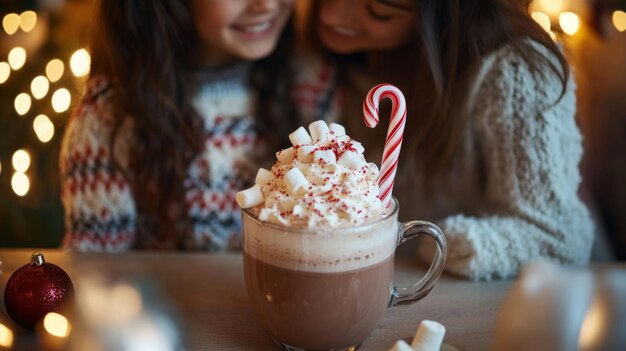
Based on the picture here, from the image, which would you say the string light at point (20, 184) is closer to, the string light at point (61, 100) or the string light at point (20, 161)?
the string light at point (20, 161)

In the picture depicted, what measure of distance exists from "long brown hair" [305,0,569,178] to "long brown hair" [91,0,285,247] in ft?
1.37

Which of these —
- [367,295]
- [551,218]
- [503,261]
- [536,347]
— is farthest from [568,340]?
[551,218]

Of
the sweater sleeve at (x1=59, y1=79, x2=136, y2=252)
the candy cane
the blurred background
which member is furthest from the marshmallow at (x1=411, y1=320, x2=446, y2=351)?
the sweater sleeve at (x1=59, y1=79, x2=136, y2=252)

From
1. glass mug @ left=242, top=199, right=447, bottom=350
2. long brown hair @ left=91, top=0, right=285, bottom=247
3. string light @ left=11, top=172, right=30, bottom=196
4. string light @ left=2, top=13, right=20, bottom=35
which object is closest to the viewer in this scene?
glass mug @ left=242, top=199, right=447, bottom=350

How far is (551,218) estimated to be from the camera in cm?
121

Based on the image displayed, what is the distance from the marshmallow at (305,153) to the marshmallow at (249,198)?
8 centimetres

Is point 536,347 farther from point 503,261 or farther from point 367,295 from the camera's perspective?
point 503,261

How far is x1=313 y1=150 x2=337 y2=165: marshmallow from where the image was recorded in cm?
87

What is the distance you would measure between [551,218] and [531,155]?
5.2 inches

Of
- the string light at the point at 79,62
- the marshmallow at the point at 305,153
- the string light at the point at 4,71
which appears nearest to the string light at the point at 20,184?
the string light at the point at 4,71

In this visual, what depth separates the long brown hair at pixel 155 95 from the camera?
4.43 ft

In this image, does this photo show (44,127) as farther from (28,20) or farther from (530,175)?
(530,175)

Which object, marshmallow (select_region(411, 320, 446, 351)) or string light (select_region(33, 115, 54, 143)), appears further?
string light (select_region(33, 115, 54, 143))

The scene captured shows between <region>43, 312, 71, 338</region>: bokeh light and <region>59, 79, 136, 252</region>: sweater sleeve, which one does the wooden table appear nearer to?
<region>43, 312, 71, 338</region>: bokeh light
